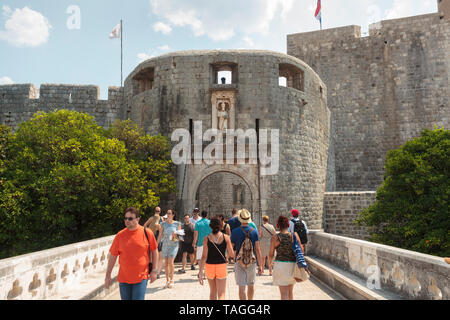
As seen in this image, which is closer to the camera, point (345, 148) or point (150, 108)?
point (150, 108)

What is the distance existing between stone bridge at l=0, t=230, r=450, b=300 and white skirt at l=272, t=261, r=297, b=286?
4.52 feet

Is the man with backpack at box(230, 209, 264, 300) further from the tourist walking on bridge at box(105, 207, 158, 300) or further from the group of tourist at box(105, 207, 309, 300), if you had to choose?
the tourist walking on bridge at box(105, 207, 158, 300)

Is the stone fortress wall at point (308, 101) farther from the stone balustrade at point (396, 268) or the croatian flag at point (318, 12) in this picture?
the stone balustrade at point (396, 268)

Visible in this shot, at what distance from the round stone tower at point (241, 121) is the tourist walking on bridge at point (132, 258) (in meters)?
9.36

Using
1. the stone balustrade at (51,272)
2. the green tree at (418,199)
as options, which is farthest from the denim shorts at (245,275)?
the green tree at (418,199)

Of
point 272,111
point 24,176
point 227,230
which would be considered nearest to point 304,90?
point 272,111

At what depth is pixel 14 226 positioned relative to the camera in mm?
11242

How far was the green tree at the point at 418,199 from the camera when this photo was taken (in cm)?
1102

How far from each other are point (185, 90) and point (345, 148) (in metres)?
12.9

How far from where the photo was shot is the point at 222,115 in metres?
13.8

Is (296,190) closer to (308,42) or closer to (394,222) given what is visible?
(394,222)

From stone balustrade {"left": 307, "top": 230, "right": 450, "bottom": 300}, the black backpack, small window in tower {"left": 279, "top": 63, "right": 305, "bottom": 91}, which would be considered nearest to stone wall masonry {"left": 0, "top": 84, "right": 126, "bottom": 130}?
small window in tower {"left": 279, "top": 63, "right": 305, "bottom": 91}

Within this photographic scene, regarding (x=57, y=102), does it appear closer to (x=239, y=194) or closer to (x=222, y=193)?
(x=222, y=193)

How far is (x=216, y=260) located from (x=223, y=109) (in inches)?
388
